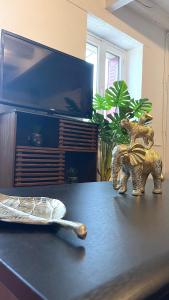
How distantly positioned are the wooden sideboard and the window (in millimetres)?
1028

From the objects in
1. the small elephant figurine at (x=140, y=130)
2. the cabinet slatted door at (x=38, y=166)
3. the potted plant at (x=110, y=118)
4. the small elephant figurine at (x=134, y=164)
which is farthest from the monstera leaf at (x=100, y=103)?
the small elephant figurine at (x=134, y=164)

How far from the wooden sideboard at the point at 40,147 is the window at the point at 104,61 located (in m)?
1.03

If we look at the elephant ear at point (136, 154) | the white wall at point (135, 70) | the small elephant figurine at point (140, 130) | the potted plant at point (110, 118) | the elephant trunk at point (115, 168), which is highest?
the white wall at point (135, 70)

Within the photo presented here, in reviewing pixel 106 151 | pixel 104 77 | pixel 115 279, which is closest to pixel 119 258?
pixel 115 279

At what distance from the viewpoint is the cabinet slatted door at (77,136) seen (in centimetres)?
206

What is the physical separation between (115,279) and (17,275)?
9 cm

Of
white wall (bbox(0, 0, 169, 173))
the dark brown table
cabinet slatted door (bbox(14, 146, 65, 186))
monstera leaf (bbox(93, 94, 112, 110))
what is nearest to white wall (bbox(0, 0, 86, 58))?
white wall (bbox(0, 0, 169, 173))

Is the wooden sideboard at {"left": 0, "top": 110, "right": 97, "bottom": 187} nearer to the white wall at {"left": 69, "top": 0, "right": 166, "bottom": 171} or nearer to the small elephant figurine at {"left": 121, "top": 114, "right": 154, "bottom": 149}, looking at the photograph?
the small elephant figurine at {"left": 121, "top": 114, "right": 154, "bottom": 149}

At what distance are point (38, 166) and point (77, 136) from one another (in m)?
0.46

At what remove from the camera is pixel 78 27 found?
102 inches

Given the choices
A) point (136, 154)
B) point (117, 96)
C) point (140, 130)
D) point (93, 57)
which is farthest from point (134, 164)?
point (93, 57)

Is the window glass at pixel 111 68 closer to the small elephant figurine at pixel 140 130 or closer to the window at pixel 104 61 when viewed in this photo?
the window at pixel 104 61

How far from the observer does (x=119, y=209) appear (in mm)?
573

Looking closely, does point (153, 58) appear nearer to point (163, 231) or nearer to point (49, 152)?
point (49, 152)
